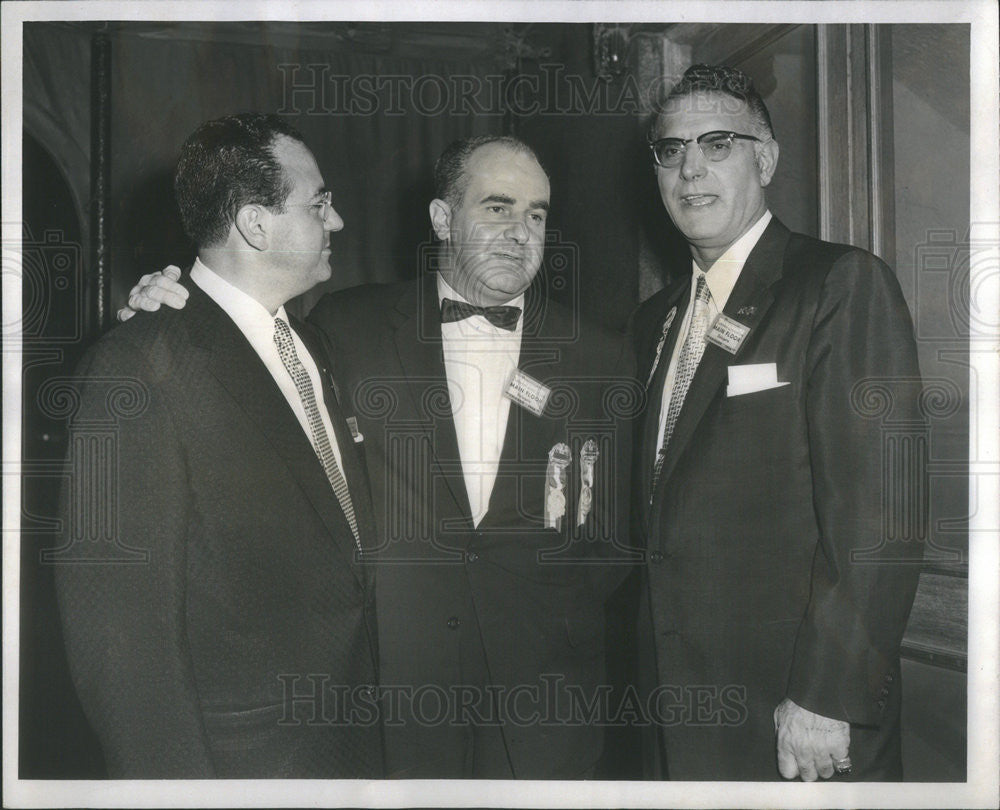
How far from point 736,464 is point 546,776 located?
783 millimetres

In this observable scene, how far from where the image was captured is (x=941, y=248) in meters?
1.79

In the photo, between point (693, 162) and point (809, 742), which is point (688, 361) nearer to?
point (693, 162)

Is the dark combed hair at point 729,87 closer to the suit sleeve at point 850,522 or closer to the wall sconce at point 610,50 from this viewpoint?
the wall sconce at point 610,50

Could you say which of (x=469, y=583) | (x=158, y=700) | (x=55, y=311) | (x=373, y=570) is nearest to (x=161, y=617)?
(x=158, y=700)

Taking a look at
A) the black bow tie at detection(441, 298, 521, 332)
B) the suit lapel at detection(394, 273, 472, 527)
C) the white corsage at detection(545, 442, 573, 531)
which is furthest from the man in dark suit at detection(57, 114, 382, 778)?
the white corsage at detection(545, 442, 573, 531)

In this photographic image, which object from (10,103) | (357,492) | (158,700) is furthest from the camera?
(10,103)

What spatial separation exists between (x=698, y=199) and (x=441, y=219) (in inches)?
21.3

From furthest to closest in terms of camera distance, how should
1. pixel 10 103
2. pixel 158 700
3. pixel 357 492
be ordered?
1. pixel 10 103
2. pixel 357 492
3. pixel 158 700

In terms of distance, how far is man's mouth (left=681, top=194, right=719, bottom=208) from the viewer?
1754 mm

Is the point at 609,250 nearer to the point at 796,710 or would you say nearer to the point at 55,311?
the point at 796,710

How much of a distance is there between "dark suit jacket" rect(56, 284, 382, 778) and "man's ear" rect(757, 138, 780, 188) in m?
1.00

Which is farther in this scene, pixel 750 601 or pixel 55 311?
pixel 55 311

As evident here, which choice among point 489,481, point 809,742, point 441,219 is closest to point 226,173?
point 441,219

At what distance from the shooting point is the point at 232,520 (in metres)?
1.65
